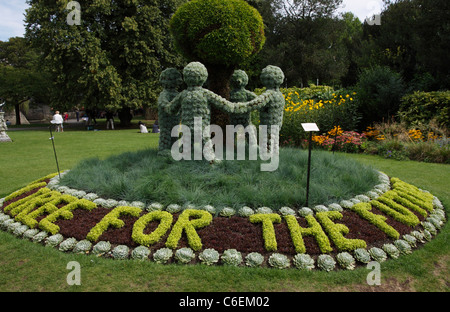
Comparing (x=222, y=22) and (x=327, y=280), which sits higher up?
(x=222, y=22)

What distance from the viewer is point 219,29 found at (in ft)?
17.8

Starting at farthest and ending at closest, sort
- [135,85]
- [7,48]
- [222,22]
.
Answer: [7,48], [135,85], [222,22]

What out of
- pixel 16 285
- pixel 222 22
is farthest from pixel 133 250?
pixel 222 22

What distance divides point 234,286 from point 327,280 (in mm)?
1050

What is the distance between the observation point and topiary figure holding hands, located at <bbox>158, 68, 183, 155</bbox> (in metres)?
5.83

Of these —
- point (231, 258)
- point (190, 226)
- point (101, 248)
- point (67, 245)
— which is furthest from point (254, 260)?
point (67, 245)

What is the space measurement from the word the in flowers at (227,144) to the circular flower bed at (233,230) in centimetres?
127

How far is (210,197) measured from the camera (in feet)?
14.7

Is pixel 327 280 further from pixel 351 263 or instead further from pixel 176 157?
pixel 176 157

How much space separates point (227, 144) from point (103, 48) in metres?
19.9

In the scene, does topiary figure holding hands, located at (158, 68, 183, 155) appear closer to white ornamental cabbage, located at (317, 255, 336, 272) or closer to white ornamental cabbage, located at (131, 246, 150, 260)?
white ornamental cabbage, located at (131, 246, 150, 260)

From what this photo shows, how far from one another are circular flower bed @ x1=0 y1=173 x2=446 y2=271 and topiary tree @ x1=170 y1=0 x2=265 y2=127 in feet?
10.4

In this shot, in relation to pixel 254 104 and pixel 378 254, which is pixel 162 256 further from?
pixel 254 104
